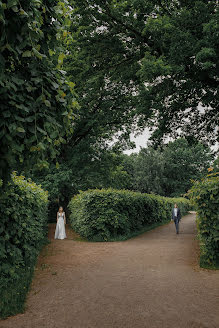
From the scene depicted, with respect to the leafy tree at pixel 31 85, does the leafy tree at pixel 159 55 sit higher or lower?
higher

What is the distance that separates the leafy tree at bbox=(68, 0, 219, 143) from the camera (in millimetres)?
10711

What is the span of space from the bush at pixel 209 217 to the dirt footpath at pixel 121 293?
0.55 m

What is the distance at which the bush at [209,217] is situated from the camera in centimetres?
679

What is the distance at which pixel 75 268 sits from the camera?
7289 millimetres

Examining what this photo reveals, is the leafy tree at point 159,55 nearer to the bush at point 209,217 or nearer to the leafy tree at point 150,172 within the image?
the bush at point 209,217

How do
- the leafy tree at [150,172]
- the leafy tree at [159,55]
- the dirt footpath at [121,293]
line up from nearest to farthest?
the dirt footpath at [121,293] → the leafy tree at [159,55] → the leafy tree at [150,172]

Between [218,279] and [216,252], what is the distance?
1.17 metres

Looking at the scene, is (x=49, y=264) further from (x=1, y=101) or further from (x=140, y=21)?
(x=140, y=21)

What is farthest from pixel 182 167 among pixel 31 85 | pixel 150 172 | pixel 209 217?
pixel 31 85

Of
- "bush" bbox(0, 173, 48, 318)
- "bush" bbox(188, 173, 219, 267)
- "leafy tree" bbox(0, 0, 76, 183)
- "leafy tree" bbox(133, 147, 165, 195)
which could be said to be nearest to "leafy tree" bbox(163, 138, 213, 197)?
"leafy tree" bbox(133, 147, 165, 195)

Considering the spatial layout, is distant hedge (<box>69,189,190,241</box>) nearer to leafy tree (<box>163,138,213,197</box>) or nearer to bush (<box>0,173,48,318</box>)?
bush (<box>0,173,48,318</box>)

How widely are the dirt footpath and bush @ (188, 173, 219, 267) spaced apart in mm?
546

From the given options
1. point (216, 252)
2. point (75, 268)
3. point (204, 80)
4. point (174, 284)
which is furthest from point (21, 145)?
point (204, 80)

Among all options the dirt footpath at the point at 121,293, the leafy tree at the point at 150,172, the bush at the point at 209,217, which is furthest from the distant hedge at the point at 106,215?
the leafy tree at the point at 150,172
